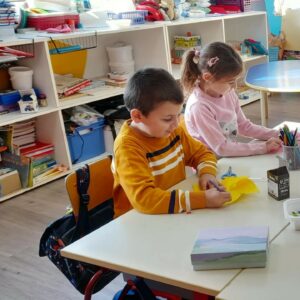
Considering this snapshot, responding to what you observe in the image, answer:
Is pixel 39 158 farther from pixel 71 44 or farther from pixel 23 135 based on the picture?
pixel 71 44

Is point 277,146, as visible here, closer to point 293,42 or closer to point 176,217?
point 176,217

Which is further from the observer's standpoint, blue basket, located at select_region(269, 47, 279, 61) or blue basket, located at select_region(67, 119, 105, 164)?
blue basket, located at select_region(269, 47, 279, 61)

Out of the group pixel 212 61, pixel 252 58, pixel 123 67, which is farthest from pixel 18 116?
pixel 252 58

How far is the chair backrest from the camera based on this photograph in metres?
Answer: 1.49

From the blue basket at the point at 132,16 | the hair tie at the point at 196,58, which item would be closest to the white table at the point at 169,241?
the hair tie at the point at 196,58

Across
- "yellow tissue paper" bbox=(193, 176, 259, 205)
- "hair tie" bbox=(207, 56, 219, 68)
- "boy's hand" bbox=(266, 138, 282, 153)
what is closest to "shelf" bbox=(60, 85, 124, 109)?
"hair tie" bbox=(207, 56, 219, 68)

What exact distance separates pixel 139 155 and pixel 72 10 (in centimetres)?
243

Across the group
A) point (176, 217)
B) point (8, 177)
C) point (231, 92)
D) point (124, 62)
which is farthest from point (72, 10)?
point (176, 217)

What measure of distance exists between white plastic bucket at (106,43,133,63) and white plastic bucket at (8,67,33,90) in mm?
913

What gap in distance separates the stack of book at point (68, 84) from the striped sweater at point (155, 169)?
1.86 metres

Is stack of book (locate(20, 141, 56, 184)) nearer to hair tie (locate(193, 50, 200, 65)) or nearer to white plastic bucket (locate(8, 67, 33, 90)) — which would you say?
white plastic bucket (locate(8, 67, 33, 90))

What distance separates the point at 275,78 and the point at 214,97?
119 cm

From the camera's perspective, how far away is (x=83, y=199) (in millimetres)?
1503

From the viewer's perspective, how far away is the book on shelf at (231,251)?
1.00 metres
